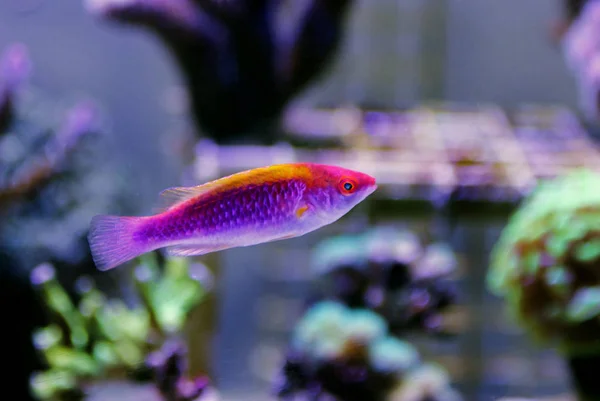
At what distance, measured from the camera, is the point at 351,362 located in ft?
5.84

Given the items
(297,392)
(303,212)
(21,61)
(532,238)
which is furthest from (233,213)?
(21,61)

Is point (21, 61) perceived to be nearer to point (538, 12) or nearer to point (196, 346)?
point (196, 346)

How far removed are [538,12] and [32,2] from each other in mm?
3759

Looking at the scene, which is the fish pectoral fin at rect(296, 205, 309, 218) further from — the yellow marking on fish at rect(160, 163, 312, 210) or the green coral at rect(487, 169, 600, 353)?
the green coral at rect(487, 169, 600, 353)

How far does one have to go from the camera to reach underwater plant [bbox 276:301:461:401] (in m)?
1.72

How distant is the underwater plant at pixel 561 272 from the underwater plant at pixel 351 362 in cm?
49

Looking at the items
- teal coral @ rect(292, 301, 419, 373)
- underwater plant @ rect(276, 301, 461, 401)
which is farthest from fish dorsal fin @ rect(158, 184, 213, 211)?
teal coral @ rect(292, 301, 419, 373)

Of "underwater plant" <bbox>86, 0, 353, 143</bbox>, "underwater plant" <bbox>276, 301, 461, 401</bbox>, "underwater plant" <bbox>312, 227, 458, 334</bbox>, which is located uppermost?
"underwater plant" <bbox>86, 0, 353, 143</bbox>

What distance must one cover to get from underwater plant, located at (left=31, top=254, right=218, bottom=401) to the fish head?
83 cm

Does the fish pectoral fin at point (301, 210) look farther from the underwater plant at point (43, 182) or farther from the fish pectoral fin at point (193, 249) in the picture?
the underwater plant at point (43, 182)

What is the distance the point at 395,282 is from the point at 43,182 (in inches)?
56.3

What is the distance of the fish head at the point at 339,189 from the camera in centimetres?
66

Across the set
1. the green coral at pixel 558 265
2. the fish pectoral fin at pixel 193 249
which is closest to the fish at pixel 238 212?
the fish pectoral fin at pixel 193 249

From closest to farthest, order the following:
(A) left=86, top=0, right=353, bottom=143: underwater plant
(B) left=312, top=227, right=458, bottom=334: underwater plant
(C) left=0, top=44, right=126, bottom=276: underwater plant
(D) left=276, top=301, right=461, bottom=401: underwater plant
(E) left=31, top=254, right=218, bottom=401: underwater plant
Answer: (E) left=31, top=254, right=218, bottom=401: underwater plant < (D) left=276, top=301, right=461, bottom=401: underwater plant < (B) left=312, top=227, right=458, bottom=334: underwater plant < (C) left=0, top=44, right=126, bottom=276: underwater plant < (A) left=86, top=0, right=353, bottom=143: underwater plant
